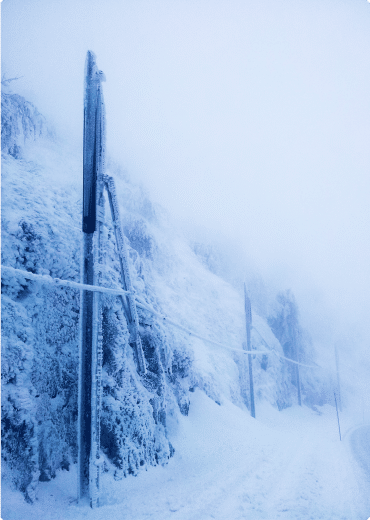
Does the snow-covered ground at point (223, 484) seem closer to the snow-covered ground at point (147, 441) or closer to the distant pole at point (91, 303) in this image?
the snow-covered ground at point (147, 441)

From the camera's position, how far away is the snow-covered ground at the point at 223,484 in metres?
5.68

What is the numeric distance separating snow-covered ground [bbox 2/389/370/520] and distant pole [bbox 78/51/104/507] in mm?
638

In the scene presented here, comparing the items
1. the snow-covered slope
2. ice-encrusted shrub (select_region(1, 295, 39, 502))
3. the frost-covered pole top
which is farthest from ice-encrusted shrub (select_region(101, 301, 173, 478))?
the frost-covered pole top

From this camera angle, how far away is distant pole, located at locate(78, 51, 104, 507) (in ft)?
18.5

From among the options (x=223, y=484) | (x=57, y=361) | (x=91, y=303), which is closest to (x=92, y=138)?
(x=91, y=303)

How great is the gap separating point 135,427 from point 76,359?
7.35 feet

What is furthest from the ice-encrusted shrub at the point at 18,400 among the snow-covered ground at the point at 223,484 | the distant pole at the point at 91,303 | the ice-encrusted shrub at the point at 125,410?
the ice-encrusted shrub at the point at 125,410

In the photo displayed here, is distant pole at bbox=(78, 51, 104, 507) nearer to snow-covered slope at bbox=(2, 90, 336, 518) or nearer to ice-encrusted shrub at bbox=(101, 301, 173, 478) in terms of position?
snow-covered slope at bbox=(2, 90, 336, 518)

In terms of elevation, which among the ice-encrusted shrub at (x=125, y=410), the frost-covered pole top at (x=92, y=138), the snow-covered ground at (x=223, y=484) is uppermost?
the frost-covered pole top at (x=92, y=138)

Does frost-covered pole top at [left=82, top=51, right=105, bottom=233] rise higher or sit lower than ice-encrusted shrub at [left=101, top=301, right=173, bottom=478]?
higher

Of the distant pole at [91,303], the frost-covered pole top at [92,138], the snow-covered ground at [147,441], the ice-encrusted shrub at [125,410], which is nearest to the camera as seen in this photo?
the distant pole at [91,303]

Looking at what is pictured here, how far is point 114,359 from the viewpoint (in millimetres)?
7398

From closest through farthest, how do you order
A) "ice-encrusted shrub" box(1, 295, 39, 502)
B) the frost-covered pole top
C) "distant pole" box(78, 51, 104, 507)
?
1. "ice-encrusted shrub" box(1, 295, 39, 502)
2. "distant pole" box(78, 51, 104, 507)
3. the frost-covered pole top

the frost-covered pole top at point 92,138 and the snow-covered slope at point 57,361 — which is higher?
the frost-covered pole top at point 92,138
